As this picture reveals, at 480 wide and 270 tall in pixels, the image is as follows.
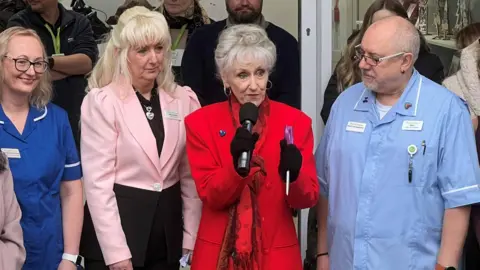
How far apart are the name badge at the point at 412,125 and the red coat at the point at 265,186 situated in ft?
1.09

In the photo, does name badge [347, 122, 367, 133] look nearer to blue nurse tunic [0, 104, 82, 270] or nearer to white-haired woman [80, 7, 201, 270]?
white-haired woman [80, 7, 201, 270]

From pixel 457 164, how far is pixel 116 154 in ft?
3.94

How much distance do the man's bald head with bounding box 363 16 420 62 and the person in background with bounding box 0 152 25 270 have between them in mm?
1315

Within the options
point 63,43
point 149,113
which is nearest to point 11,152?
point 149,113

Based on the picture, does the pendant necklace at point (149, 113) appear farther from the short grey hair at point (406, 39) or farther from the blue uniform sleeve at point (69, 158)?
the short grey hair at point (406, 39)

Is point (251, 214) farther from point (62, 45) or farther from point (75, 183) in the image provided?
point (62, 45)

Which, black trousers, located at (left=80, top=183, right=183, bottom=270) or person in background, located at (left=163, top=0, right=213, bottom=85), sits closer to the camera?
black trousers, located at (left=80, top=183, right=183, bottom=270)

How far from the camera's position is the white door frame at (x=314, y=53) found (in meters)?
3.57

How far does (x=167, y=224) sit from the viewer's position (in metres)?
2.62

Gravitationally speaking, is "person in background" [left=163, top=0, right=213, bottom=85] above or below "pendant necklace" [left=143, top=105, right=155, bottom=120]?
above

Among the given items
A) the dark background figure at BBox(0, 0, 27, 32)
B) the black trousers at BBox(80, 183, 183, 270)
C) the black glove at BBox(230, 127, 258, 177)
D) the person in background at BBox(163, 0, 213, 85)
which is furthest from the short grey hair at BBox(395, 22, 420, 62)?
the dark background figure at BBox(0, 0, 27, 32)

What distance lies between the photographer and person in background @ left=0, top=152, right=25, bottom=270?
7.35 feet

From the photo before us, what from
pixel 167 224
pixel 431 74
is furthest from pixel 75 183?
pixel 431 74

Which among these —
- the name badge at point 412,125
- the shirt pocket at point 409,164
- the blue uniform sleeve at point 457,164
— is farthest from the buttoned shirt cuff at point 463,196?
the name badge at point 412,125
